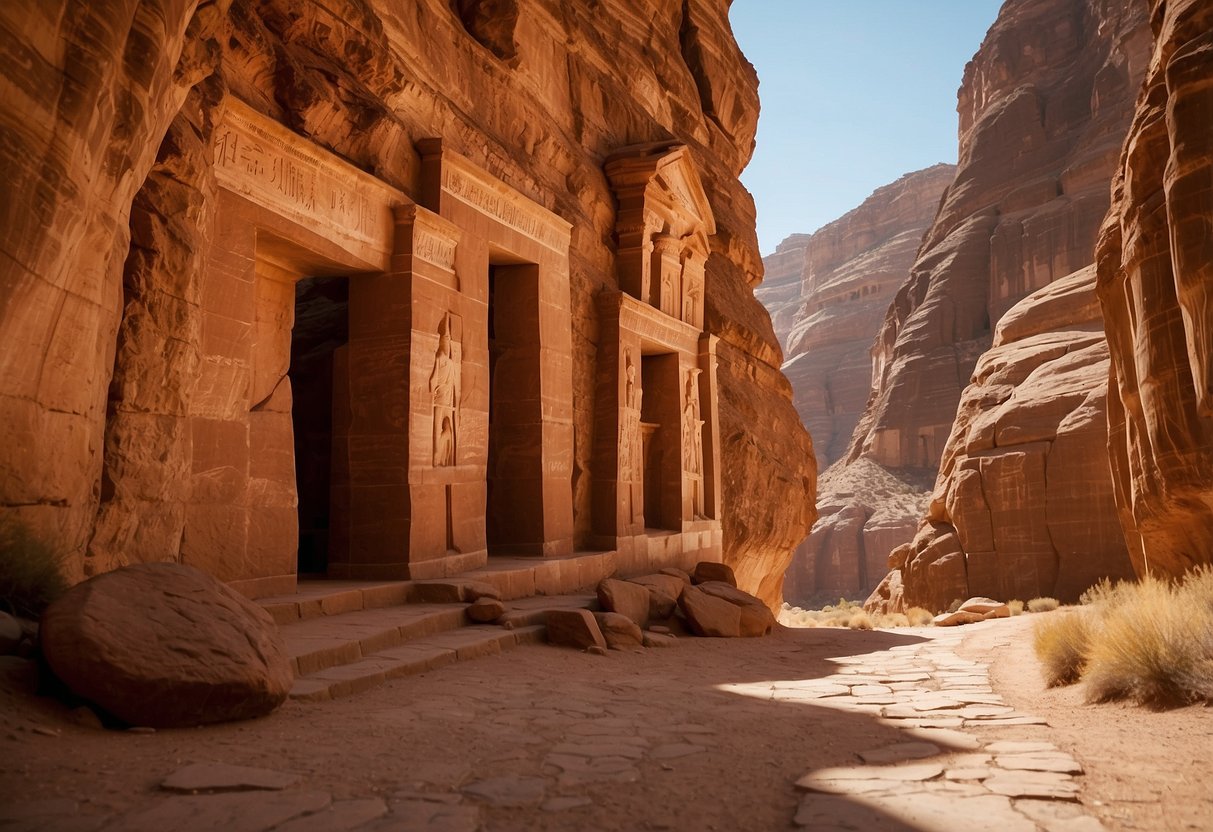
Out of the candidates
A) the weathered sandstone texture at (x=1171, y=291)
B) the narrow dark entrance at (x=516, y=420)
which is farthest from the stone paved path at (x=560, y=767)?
the narrow dark entrance at (x=516, y=420)

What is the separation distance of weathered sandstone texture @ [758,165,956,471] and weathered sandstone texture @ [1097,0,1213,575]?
220 ft

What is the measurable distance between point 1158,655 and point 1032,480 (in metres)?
19.3

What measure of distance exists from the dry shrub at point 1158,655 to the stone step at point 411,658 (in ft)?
14.7

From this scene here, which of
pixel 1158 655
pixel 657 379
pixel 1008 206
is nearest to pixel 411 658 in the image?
pixel 1158 655

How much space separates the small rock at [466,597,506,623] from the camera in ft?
27.1

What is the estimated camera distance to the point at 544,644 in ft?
27.1

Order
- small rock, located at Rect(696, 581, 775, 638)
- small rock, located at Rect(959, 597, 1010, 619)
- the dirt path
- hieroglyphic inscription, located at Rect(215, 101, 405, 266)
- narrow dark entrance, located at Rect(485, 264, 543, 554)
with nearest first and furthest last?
1. the dirt path
2. hieroglyphic inscription, located at Rect(215, 101, 405, 266)
3. small rock, located at Rect(696, 581, 775, 638)
4. narrow dark entrance, located at Rect(485, 264, 543, 554)
5. small rock, located at Rect(959, 597, 1010, 619)

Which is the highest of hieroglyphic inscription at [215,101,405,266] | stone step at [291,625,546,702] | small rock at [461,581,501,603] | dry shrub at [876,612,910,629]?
hieroglyphic inscription at [215,101,405,266]

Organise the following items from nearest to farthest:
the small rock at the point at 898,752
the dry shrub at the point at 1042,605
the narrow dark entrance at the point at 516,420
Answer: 1. the small rock at the point at 898,752
2. the narrow dark entrance at the point at 516,420
3. the dry shrub at the point at 1042,605

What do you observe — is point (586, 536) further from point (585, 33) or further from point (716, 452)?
point (585, 33)

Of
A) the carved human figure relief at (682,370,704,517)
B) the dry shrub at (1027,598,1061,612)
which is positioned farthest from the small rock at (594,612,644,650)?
the dry shrub at (1027,598,1061,612)

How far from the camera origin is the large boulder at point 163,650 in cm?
380

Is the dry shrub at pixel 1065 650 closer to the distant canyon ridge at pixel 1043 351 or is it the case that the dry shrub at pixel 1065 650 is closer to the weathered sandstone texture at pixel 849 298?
the distant canyon ridge at pixel 1043 351

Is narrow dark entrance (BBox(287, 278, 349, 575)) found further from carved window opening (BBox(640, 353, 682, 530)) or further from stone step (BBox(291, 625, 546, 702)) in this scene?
carved window opening (BBox(640, 353, 682, 530))
